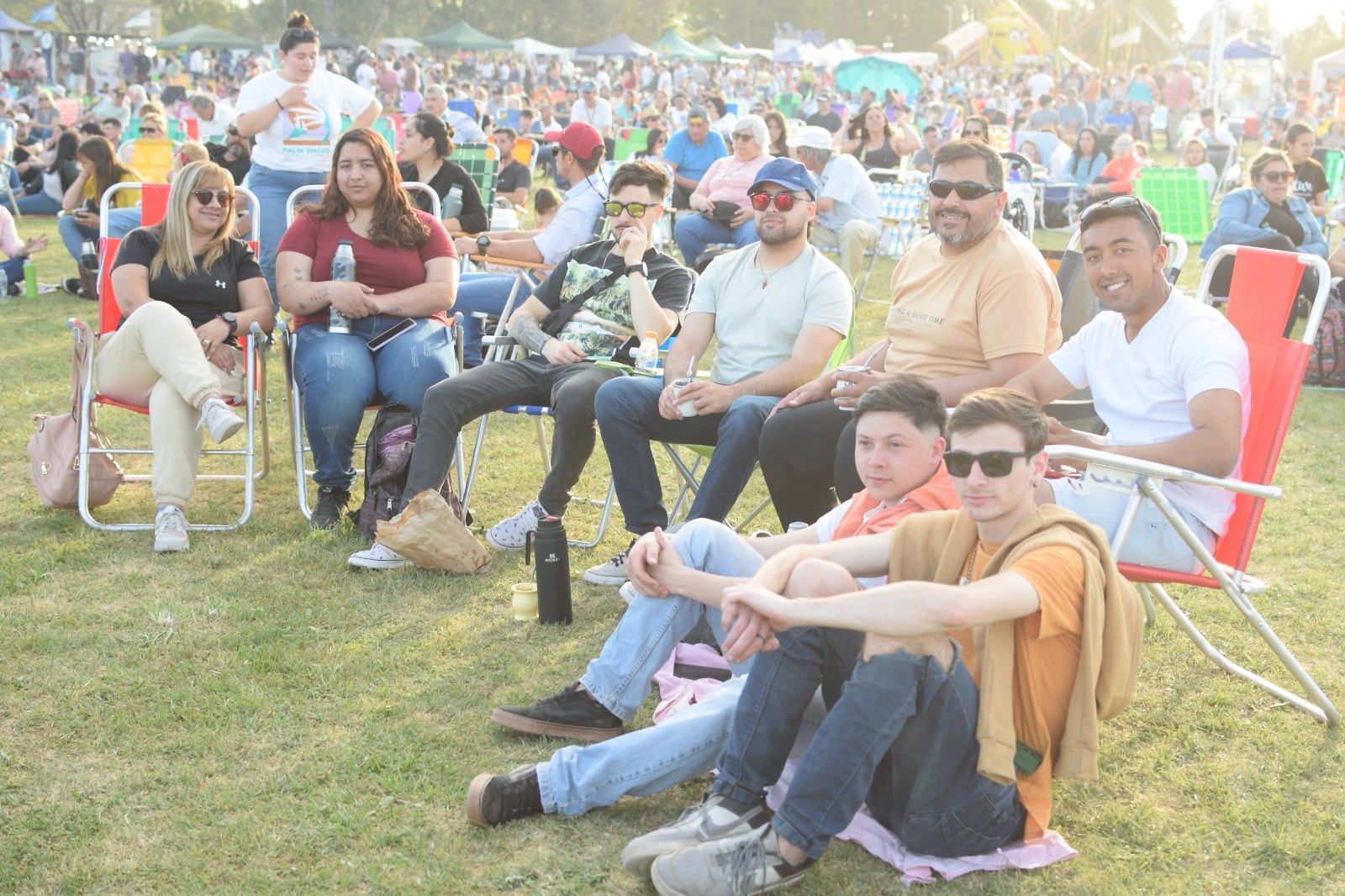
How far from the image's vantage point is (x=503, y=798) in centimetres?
297

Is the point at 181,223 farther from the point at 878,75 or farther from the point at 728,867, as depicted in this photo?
the point at 878,75

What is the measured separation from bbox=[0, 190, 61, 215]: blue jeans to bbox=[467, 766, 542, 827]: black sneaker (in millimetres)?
14668

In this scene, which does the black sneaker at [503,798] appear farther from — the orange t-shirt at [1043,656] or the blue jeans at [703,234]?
the blue jeans at [703,234]

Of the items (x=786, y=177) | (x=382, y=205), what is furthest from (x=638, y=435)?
(x=382, y=205)

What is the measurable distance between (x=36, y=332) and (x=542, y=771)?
7.47 metres

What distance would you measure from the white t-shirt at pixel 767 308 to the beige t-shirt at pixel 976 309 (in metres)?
0.31

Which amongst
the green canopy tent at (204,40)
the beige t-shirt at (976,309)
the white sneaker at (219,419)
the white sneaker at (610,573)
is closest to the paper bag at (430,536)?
the white sneaker at (610,573)

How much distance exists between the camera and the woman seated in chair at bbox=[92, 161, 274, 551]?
5.10 meters

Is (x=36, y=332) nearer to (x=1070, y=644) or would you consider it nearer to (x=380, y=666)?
(x=380, y=666)

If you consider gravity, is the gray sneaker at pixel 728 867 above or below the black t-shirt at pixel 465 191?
below

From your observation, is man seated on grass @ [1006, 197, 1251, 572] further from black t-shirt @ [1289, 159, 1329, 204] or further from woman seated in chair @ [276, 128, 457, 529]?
black t-shirt @ [1289, 159, 1329, 204]

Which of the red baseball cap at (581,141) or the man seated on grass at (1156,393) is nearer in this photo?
the man seated on grass at (1156,393)

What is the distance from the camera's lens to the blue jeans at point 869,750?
8.21ft

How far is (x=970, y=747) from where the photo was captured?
2559 mm
